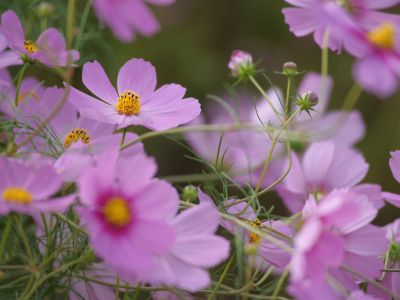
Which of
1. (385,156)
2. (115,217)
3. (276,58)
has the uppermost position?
(115,217)

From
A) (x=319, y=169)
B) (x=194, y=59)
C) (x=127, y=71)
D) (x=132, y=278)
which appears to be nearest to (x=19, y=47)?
(x=127, y=71)

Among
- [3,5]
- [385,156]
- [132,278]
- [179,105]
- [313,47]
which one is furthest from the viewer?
[313,47]

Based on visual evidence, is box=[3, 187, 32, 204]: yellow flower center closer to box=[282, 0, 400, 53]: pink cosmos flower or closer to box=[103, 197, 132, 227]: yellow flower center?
box=[103, 197, 132, 227]: yellow flower center

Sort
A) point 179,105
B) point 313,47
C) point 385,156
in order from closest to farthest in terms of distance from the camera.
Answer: point 179,105, point 385,156, point 313,47

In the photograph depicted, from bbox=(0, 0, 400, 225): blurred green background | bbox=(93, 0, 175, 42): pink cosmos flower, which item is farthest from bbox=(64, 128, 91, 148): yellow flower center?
bbox=(0, 0, 400, 225): blurred green background

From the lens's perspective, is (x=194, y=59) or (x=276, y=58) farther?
(x=276, y=58)

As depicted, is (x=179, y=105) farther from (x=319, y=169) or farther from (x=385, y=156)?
(x=385, y=156)
